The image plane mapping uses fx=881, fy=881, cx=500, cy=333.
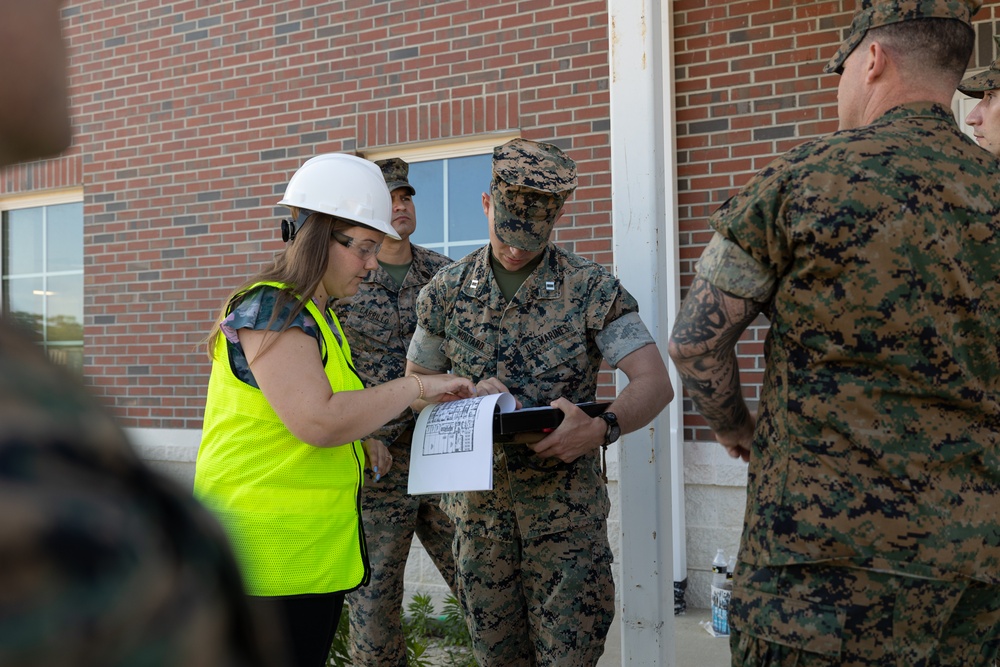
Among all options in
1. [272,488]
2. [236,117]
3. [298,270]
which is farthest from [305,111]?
[272,488]

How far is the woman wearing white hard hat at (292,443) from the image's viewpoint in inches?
85.5

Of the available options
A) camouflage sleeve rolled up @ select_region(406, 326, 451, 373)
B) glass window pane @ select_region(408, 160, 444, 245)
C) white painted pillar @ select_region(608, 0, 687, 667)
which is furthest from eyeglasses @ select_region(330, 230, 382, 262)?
glass window pane @ select_region(408, 160, 444, 245)

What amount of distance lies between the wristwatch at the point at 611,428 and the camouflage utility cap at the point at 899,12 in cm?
126

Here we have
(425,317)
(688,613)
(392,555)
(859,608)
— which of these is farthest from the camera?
(688,613)

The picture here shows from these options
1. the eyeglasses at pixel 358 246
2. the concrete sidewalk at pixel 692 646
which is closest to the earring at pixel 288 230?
the eyeglasses at pixel 358 246

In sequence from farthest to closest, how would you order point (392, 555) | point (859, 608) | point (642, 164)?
point (392, 555) < point (642, 164) < point (859, 608)

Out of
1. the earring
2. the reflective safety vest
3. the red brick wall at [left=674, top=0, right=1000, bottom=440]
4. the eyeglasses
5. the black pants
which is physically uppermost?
the red brick wall at [left=674, top=0, right=1000, bottom=440]

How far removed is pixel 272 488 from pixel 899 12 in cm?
180

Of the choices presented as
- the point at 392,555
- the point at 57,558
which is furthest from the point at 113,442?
the point at 392,555

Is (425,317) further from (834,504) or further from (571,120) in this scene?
(571,120)

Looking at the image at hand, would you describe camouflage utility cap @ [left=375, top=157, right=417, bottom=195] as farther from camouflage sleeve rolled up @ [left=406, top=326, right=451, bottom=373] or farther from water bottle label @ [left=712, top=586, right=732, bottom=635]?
water bottle label @ [left=712, top=586, right=732, bottom=635]

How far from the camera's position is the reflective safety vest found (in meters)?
2.19

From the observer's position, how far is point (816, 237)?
1726 millimetres

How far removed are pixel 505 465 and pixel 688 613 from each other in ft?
8.07
